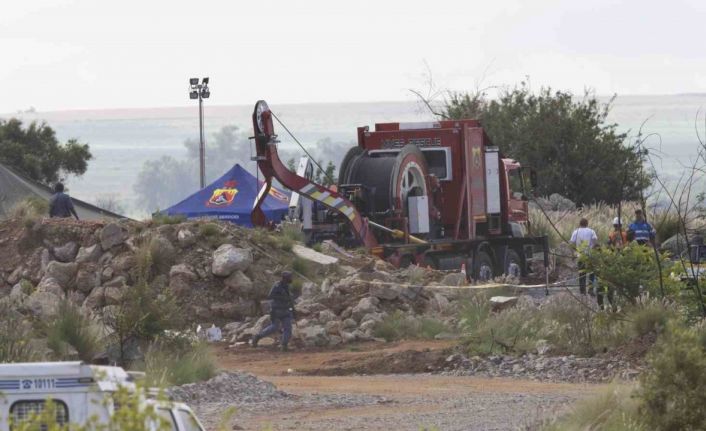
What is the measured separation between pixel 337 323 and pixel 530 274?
1230 centimetres

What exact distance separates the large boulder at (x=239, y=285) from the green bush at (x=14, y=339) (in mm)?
9220

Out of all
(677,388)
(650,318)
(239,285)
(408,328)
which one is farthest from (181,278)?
(677,388)

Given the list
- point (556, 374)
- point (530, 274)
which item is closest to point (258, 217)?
point (530, 274)

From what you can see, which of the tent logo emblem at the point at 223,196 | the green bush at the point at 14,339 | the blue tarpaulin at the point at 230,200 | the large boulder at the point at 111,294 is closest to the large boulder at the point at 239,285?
the large boulder at the point at 111,294

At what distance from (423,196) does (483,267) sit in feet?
8.45

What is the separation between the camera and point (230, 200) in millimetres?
44500

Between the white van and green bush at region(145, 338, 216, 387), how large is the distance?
7630 millimetres

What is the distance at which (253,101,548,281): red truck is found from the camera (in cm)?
3156

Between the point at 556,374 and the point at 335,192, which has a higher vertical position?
the point at 335,192

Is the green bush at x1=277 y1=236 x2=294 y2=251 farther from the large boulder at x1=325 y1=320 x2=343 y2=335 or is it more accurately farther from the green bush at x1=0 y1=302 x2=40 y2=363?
the green bush at x1=0 y1=302 x2=40 y2=363

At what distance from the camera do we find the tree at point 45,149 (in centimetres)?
5903

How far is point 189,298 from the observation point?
27.7 m

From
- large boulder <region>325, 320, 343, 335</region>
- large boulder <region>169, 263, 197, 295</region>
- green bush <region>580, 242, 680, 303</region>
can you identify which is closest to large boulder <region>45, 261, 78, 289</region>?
large boulder <region>169, 263, 197, 295</region>

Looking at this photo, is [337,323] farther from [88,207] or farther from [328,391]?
[88,207]
